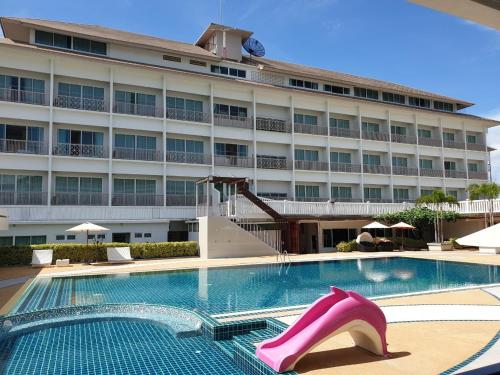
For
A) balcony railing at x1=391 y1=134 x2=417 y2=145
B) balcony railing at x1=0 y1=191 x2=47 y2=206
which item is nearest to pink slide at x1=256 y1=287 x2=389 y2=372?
balcony railing at x1=0 y1=191 x2=47 y2=206

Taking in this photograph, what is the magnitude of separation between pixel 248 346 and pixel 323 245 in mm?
25464

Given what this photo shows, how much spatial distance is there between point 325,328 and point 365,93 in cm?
3757

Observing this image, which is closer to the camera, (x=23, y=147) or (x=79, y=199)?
(x=23, y=147)

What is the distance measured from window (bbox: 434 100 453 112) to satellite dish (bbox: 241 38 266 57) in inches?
735

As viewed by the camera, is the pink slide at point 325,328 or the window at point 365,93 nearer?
the pink slide at point 325,328

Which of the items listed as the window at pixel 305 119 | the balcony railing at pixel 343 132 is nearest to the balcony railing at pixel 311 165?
the balcony railing at pixel 343 132

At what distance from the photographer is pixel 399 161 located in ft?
133

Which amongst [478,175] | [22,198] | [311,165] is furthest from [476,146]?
[22,198]

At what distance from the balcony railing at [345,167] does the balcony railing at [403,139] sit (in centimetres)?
502

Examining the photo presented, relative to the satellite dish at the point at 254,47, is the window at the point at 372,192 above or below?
below

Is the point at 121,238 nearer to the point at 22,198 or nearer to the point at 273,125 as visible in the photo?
the point at 22,198

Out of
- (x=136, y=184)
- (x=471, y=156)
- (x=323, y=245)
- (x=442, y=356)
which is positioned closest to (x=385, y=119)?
(x=471, y=156)

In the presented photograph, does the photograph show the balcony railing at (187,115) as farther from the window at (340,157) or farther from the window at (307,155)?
the window at (340,157)

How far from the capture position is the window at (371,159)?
A: 3884 centimetres
